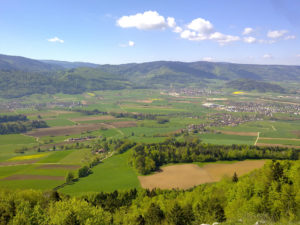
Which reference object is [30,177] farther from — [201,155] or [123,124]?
[123,124]

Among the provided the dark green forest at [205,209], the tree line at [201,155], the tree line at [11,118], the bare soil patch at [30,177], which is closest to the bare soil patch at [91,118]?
the tree line at [11,118]

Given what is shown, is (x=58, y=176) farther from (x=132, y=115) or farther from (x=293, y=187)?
(x=132, y=115)

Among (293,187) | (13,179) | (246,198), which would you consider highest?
(293,187)

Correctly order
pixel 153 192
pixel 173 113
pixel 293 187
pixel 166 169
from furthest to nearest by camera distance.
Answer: pixel 173 113 → pixel 166 169 → pixel 153 192 → pixel 293 187

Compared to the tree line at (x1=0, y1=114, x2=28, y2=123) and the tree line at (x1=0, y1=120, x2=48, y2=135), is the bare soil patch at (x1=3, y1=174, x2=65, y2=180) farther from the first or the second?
the tree line at (x1=0, y1=114, x2=28, y2=123)

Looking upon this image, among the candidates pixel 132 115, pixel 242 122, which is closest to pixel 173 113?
pixel 132 115

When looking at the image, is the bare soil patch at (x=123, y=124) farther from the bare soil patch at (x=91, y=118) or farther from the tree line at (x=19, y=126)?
the tree line at (x=19, y=126)
